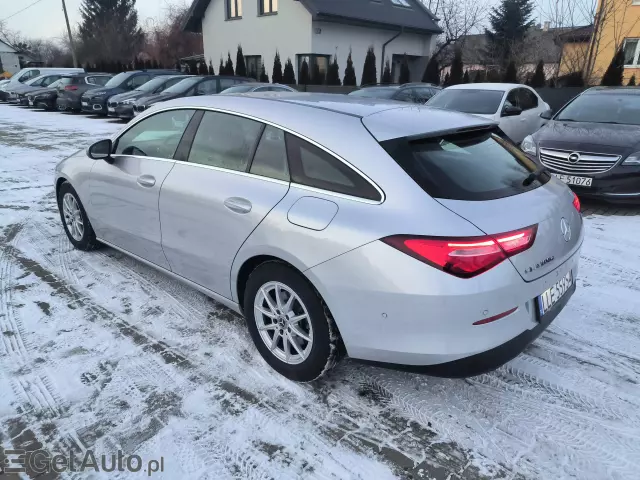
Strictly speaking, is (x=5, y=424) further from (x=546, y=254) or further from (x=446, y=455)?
(x=546, y=254)

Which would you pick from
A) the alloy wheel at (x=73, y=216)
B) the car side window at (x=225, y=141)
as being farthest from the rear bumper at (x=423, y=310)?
the alloy wheel at (x=73, y=216)

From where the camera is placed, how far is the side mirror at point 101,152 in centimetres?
385

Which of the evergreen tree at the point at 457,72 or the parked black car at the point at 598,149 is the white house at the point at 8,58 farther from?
the parked black car at the point at 598,149

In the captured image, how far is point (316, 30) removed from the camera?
72.6ft

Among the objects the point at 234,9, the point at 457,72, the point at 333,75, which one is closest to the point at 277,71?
the point at 333,75

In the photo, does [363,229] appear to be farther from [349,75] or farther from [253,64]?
[253,64]

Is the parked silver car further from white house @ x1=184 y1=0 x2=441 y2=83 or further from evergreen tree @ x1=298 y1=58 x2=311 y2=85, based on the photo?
white house @ x1=184 y1=0 x2=441 y2=83

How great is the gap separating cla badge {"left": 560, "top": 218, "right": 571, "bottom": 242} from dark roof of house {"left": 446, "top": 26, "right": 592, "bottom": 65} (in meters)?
17.9

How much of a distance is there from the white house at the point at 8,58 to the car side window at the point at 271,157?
66711mm

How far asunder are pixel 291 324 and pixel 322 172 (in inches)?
34.8

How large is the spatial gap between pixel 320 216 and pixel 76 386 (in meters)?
1.75

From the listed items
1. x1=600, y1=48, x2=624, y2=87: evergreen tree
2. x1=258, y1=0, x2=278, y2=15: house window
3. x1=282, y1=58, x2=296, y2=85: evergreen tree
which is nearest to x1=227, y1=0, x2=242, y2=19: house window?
x1=258, y1=0, x2=278, y2=15: house window

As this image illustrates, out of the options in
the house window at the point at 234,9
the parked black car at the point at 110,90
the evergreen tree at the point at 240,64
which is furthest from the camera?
the house window at the point at 234,9

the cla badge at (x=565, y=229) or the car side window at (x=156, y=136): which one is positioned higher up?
the car side window at (x=156, y=136)
